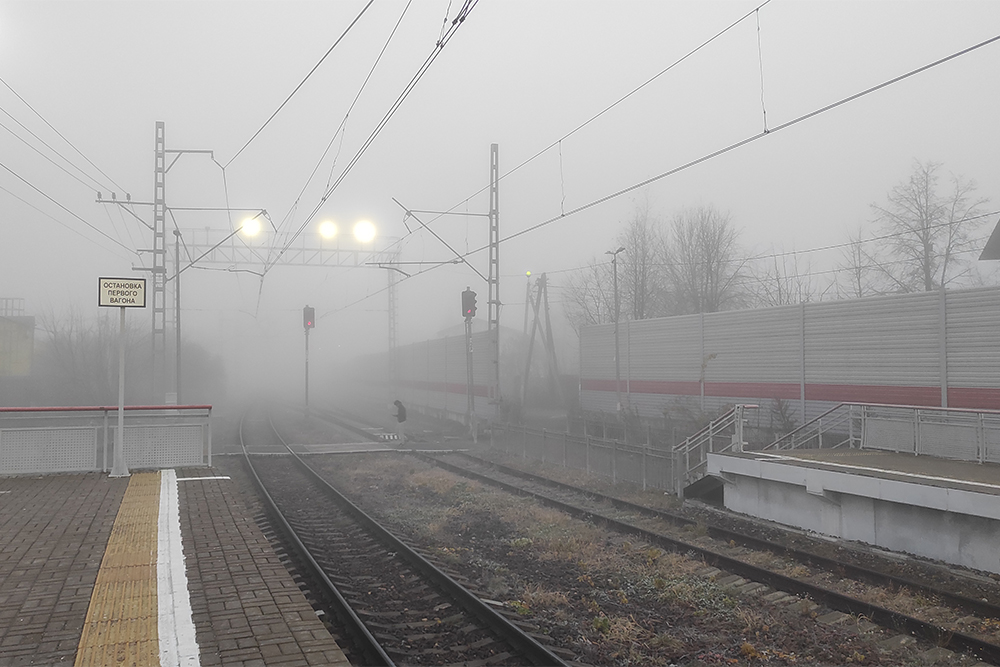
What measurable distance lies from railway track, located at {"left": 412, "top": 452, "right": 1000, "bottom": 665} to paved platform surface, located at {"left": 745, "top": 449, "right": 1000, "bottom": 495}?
1.51 metres

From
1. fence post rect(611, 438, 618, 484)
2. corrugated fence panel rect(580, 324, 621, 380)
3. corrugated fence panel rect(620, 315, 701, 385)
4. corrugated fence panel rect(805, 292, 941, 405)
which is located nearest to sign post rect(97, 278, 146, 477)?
fence post rect(611, 438, 618, 484)

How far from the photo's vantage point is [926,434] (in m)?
12.4

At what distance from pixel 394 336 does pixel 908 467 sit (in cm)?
4079

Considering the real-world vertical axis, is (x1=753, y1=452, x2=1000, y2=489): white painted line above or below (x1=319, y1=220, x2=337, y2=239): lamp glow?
below

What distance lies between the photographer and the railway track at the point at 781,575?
6711 millimetres

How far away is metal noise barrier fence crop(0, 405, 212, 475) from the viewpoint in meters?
11.8

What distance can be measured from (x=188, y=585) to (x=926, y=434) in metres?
12.1

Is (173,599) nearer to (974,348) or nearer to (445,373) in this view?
(974,348)

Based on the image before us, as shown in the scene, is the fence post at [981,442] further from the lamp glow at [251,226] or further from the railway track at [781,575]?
the lamp glow at [251,226]

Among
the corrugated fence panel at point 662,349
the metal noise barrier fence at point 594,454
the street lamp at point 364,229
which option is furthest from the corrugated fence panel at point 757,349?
the street lamp at point 364,229

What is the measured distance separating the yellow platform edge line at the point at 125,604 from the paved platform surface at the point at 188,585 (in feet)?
0.24

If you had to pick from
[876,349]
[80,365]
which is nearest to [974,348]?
[876,349]

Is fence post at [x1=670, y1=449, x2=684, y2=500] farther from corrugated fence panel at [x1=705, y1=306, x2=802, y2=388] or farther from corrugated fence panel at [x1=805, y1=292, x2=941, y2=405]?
corrugated fence panel at [x1=705, y1=306, x2=802, y2=388]

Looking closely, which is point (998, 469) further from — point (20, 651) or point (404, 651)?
point (20, 651)
